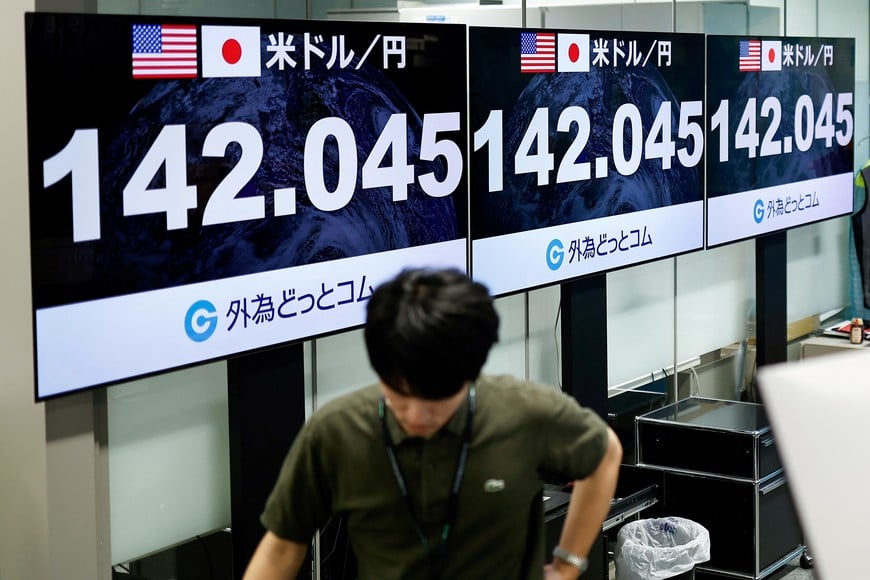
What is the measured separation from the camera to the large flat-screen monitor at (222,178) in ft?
8.66

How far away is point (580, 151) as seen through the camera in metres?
4.16

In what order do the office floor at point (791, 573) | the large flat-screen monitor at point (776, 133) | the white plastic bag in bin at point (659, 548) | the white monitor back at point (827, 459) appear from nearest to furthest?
the white monitor back at point (827, 459), the white plastic bag in bin at point (659, 548), the large flat-screen monitor at point (776, 133), the office floor at point (791, 573)

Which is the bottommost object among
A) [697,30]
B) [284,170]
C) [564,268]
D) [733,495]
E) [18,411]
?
[733,495]

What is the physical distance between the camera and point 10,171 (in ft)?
9.41

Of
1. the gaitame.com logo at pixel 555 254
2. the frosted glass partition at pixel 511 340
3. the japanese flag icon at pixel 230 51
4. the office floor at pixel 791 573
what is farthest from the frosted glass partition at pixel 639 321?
the japanese flag icon at pixel 230 51

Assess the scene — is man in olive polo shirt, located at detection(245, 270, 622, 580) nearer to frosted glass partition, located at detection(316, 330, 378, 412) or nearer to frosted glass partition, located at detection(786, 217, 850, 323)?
frosted glass partition, located at detection(316, 330, 378, 412)

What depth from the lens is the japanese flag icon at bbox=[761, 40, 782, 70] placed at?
5.23 metres

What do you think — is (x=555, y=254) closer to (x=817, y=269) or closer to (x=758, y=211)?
(x=758, y=211)

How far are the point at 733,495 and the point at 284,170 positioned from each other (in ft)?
8.24

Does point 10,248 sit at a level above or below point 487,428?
above

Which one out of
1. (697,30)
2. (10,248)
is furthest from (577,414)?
(697,30)

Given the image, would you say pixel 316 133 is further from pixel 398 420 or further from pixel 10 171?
pixel 398 420

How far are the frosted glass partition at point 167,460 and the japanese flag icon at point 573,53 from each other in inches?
59.0

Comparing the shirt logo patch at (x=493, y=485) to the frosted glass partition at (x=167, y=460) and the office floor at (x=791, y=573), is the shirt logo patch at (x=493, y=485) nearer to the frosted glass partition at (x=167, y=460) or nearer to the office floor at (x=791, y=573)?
the frosted glass partition at (x=167, y=460)
